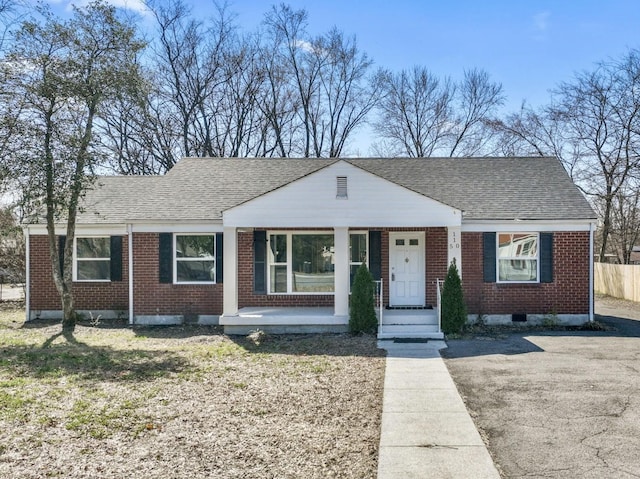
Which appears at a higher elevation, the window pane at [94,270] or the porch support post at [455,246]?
the porch support post at [455,246]

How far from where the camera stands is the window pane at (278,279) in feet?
50.7

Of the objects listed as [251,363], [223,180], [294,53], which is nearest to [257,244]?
[223,180]

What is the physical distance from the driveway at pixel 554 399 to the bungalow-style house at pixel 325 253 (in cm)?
210

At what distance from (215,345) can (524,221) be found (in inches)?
349

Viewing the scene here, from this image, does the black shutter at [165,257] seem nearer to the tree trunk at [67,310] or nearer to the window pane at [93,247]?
the window pane at [93,247]

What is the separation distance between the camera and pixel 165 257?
15.0 metres

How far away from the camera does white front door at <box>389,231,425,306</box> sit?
15312 mm

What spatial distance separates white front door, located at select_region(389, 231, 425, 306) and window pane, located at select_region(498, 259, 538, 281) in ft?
7.26

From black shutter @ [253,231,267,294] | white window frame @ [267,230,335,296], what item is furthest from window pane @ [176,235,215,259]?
white window frame @ [267,230,335,296]

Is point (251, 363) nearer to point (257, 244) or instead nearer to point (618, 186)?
point (257, 244)

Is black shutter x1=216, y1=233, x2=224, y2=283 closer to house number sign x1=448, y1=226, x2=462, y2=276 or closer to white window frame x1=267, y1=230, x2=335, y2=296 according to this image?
white window frame x1=267, y1=230, x2=335, y2=296

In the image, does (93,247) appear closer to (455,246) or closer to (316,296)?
(316,296)

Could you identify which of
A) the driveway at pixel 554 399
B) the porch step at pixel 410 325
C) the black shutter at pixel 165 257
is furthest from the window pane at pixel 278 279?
the driveway at pixel 554 399

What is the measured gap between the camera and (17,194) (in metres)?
12.8
